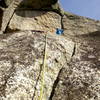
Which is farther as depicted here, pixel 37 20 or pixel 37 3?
pixel 37 3

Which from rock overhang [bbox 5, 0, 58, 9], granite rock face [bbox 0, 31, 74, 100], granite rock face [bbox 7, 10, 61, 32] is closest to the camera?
granite rock face [bbox 0, 31, 74, 100]

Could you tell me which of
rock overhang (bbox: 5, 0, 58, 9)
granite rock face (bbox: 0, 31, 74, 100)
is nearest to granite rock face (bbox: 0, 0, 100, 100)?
granite rock face (bbox: 0, 31, 74, 100)

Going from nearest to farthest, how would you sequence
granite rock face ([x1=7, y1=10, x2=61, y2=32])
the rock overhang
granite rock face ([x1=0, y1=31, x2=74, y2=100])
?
1. granite rock face ([x1=0, y1=31, x2=74, y2=100])
2. granite rock face ([x1=7, y1=10, x2=61, y2=32])
3. the rock overhang

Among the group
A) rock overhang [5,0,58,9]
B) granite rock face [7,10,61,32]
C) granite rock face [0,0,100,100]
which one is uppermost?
granite rock face [0,0,100,100]

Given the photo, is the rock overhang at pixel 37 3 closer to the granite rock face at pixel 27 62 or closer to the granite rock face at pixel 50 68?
the granite rock face at pixel 50 68

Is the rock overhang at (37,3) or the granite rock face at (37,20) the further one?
the rock overhang at (37,3)

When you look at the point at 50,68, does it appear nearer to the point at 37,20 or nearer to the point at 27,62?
the point at 27,62

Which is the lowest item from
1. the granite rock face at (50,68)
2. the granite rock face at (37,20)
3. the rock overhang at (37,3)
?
the granite rock face at (37,20)

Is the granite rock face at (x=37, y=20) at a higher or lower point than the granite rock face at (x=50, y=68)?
lower

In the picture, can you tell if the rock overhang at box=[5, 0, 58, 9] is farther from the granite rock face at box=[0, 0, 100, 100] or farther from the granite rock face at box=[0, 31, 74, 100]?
the granite rock face at box=[0, 31, 74, 100]

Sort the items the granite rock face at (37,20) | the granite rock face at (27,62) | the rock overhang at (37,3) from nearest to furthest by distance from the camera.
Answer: the granite rock face at (27,62) → the granite rock face at (37,20) → the rock overhang at (37,3)

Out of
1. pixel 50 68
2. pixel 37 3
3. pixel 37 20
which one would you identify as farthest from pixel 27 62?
pixel 37 3

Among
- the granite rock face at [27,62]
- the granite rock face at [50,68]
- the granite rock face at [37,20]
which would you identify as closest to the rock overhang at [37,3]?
the granite rock face at [37,20]

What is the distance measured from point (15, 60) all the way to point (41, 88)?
1.94 metres
